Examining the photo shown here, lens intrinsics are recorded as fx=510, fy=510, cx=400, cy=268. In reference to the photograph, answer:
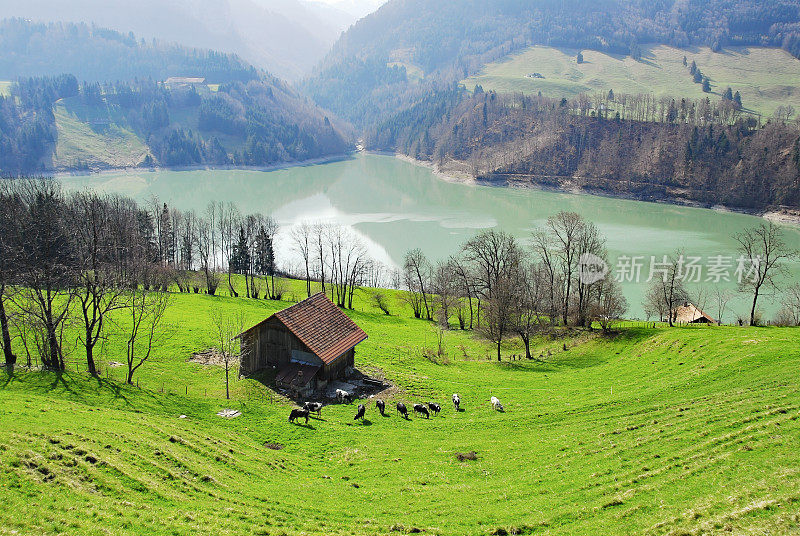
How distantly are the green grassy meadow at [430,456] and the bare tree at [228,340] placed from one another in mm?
1831

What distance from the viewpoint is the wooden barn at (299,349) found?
3059 cm

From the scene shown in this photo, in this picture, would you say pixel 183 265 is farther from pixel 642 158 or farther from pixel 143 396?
pixel 642 158

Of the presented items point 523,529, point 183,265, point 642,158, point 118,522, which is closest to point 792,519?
point 523,529

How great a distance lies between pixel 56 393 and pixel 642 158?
178 meters

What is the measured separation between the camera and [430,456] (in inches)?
804

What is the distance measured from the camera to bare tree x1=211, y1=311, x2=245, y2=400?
98.1ft

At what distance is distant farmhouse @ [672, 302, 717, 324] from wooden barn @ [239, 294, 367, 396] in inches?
1587

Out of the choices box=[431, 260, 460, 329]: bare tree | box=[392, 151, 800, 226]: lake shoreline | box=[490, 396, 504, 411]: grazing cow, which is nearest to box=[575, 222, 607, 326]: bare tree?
box=[431, 260, 460, 329]: bare tree

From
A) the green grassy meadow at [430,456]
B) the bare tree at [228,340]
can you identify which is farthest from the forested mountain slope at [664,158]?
the bare tree at [228,340]

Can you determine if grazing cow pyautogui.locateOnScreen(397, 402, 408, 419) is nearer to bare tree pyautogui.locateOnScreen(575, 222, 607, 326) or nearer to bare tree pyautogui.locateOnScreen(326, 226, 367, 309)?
bare tree pyautogui.locateOnScreen(575, 222, 607, 326)

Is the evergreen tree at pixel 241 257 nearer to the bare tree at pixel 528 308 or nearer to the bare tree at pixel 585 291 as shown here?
the bare tree at pixel 528 308

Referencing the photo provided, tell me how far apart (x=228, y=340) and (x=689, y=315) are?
1984 inches

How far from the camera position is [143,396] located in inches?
939

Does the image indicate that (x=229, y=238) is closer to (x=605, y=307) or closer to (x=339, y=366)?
(x=339, y=366)
